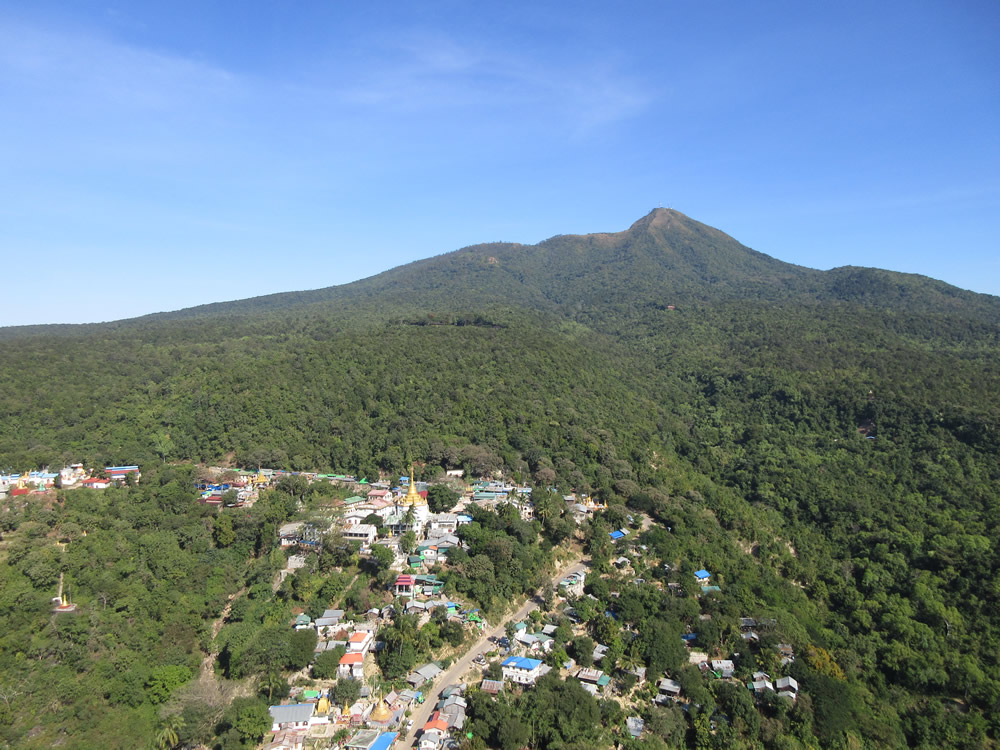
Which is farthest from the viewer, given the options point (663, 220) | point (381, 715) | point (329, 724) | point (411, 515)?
point (663, 220)

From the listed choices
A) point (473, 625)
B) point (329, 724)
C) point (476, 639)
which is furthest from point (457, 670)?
point (329, 724)

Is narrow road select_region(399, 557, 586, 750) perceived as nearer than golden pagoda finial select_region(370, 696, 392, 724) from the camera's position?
Yes

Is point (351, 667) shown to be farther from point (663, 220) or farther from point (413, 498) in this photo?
point (663, 220)

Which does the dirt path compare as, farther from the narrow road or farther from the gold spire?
the gold spire

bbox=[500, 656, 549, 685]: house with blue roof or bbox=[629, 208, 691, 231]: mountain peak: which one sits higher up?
bbox=[629, 208, 691, 231]: mountain peak

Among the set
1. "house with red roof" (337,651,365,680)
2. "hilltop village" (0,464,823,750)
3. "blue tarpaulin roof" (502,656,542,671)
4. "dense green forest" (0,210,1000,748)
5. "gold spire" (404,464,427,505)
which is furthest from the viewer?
"gold spire" (404,464,427,505)

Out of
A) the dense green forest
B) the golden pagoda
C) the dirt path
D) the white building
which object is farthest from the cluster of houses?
the dirt path
